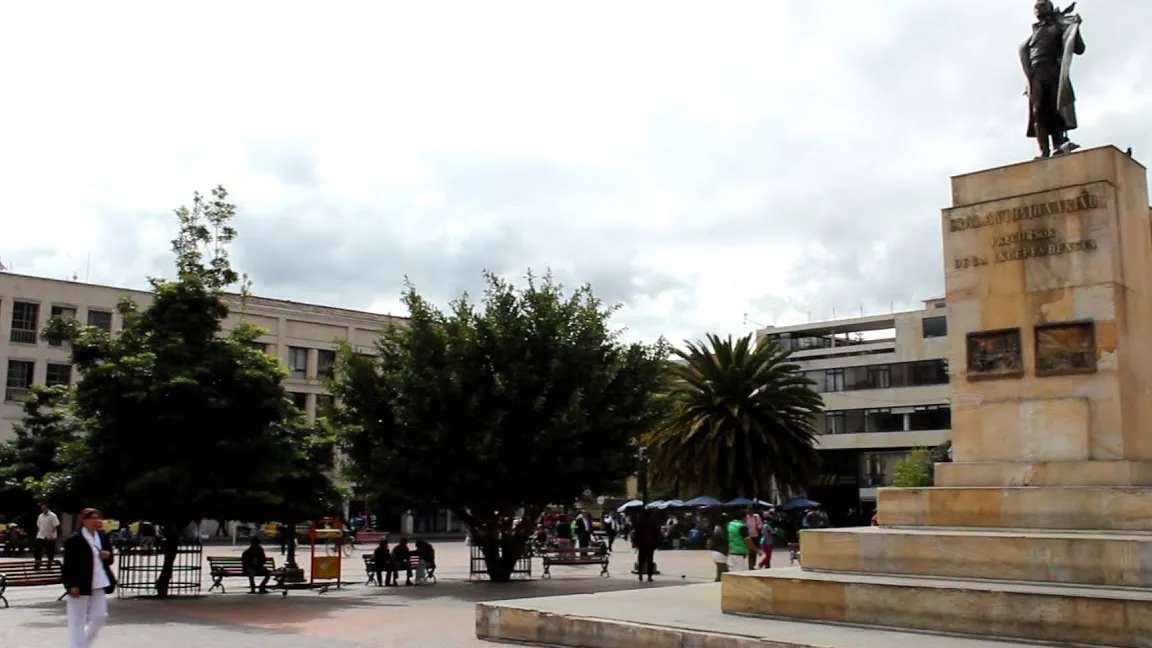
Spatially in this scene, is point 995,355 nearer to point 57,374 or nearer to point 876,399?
point 57,374

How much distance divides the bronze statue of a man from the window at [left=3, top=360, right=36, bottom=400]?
1878 inches

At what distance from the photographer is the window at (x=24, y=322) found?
49.8 meters

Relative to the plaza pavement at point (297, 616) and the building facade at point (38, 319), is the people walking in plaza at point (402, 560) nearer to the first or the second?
the plaza pavement at point (297, 616)

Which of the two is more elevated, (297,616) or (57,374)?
(57,374)

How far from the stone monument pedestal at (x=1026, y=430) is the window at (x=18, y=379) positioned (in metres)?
46.6

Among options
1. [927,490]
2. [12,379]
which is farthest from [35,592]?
[12,379]

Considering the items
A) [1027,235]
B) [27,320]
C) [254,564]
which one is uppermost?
[27,320]

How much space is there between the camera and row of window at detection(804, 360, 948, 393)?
2378 inches

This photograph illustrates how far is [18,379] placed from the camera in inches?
1980

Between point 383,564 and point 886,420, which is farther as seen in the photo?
point 886,420

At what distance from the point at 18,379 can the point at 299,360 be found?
13.8m

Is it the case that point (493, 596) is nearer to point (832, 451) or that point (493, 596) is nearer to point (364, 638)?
point (364, 638)

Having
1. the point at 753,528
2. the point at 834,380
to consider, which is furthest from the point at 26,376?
the point at 834,380

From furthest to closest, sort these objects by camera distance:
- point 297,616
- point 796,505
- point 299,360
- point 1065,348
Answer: point 299,360
point 796,505
point 297,616
point 1065,348
